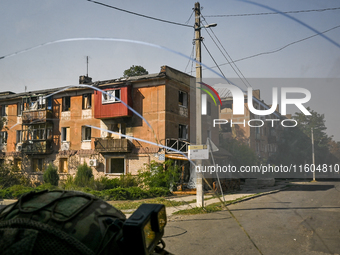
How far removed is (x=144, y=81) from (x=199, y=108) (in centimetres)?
1121

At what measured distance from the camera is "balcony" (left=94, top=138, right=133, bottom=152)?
22328mm

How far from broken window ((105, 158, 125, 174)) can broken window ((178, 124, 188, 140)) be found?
5.13m

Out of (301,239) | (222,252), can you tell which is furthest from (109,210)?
(301,239)

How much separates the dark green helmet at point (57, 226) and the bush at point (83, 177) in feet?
59.4

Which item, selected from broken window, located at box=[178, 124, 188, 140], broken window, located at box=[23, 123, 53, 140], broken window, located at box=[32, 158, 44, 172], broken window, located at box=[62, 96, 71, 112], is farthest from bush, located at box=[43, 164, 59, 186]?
broken window, located at box=[178, 124, 188, 140]

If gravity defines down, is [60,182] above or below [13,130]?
below

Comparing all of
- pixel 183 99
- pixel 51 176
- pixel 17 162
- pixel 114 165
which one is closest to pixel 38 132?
pixel 17 162

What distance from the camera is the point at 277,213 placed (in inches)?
443

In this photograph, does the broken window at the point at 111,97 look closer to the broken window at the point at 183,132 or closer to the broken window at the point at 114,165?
the broken window at the point at 114,165

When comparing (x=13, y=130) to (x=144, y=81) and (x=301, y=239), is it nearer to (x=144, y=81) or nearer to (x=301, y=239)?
(x=144, y=81)

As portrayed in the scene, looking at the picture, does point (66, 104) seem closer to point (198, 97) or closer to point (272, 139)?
point (198, 97)

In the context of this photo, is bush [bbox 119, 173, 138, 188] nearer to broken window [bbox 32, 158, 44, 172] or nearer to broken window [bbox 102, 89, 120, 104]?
broken window [bbox 102, 89, 120, 104]

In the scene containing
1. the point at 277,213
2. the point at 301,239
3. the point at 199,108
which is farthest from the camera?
the point at 199,108

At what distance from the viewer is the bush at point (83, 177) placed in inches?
794
